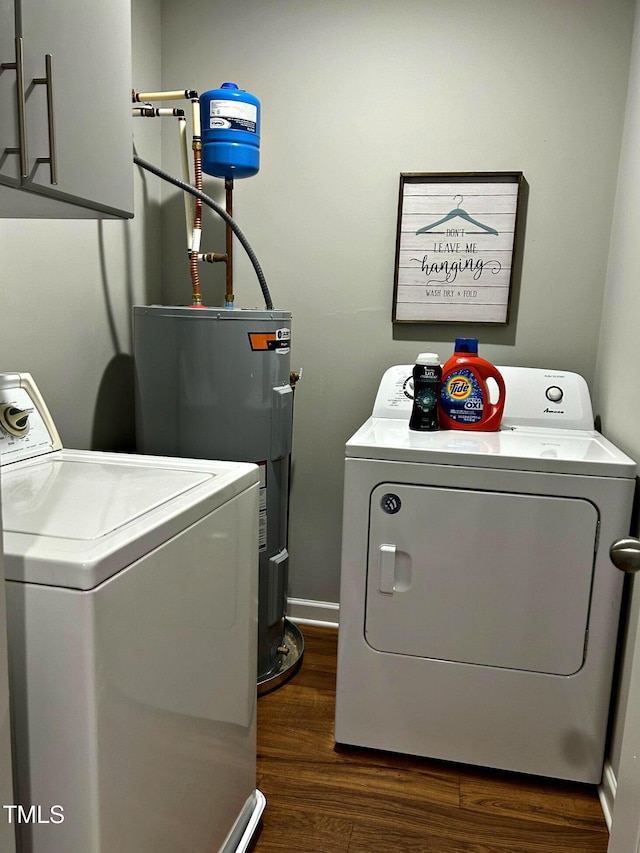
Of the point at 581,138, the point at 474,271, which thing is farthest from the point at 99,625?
the point at 581,138

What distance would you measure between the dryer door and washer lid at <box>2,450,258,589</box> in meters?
0.52

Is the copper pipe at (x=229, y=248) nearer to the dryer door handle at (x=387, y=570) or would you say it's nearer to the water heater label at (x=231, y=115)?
the water heater label at (x=231, y=115)

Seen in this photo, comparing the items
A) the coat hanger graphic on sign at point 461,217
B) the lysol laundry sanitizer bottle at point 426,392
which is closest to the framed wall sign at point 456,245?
the coat hanger graphic on sign at point 461,217

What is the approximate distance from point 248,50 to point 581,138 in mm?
1143

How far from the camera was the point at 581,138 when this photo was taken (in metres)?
2.03

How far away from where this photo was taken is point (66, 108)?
99cm

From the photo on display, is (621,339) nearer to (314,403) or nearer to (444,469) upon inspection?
(444,469)

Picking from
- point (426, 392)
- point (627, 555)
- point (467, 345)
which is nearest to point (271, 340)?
point (426, 392)

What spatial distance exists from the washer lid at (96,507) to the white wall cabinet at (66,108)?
0.48 metres

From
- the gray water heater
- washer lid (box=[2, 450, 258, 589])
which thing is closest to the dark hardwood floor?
the gray water heater

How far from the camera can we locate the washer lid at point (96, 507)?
2.64 ft

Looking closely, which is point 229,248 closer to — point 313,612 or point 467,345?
point 467,345

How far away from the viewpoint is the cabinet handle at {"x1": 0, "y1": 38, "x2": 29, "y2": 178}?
0.86m

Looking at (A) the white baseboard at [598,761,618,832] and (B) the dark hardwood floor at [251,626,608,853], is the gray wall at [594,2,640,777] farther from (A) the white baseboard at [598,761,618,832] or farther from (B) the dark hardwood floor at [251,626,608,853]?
(B) the dark hardwood floor at [251,626,608,853]
